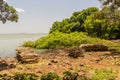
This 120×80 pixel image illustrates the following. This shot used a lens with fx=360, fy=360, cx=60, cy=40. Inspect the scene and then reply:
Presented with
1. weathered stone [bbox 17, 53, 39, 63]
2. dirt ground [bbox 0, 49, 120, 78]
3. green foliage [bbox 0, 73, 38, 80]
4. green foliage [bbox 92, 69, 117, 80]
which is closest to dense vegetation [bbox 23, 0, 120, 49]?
dirt ground [bbox 0, 49, 120, 78]

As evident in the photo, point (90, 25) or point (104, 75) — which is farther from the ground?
point (90, 25)

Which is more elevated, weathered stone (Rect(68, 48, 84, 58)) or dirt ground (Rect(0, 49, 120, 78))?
weathered stone (Rect(68, 48, 84, 58))

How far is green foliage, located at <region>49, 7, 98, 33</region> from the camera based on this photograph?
78.3 m

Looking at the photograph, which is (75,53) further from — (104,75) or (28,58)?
(104,75)

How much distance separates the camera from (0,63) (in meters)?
25.8

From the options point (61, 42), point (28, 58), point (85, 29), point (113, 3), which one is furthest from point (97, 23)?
point (28, 58)

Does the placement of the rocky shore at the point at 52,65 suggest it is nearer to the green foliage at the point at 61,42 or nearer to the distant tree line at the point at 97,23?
the distant tree line at the point at 97,23

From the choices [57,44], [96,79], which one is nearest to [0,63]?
[96,79]

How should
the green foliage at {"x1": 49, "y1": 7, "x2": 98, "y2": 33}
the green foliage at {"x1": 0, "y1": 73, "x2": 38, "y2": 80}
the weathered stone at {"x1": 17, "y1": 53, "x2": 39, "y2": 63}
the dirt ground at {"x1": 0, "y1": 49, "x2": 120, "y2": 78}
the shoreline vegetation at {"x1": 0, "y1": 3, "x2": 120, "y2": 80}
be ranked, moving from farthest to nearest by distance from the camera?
the green foliage at {"x1": 49, "y1": 7, "x2": 98, "y2": 33} < the weathered stone at {"x1": 17, "y1": 53, "x2": 39, "y2": 63} < the dirt ground at {"x1": 0, "y1": 49, "x2": 120, "y2": 78} < the shoreline vegetation at {"x1": 0, "y1": 3, "x2": 120, "y2": 80} < the green foliage at {"x1": 0, "y1": 73, "x2": 38, "y2": 80}

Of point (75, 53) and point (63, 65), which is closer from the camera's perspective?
point (63, 65)

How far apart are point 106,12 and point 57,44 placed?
1688cm

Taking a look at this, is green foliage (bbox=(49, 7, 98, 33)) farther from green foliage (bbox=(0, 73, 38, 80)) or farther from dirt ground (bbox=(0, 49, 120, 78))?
green foliage (bbox=(0, 73, 38, 80))

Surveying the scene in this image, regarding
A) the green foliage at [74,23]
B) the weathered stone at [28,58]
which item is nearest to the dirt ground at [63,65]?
the weathered stone at [28,58]

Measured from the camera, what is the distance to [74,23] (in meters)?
78.4
